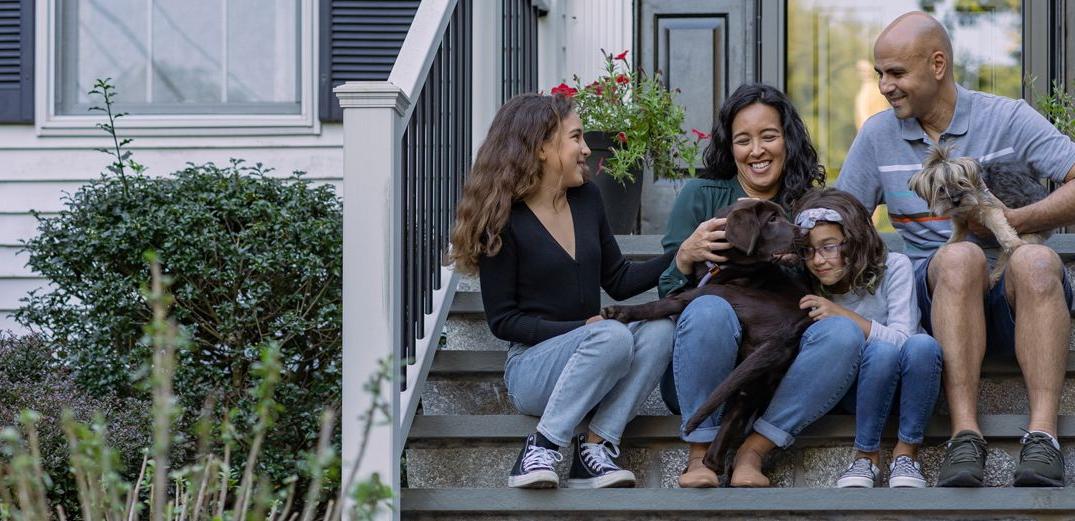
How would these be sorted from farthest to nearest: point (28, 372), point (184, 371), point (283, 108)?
point (283, 108) < point (28, 372) < point (184, 371)

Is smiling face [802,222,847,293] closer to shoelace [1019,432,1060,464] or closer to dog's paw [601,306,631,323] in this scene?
dog's paw [601,306,631,323]

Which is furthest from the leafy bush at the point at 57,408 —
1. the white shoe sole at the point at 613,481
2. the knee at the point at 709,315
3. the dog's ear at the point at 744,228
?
the dog's ear at the point at 744,228

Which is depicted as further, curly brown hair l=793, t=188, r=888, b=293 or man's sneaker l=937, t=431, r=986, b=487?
curly brown hair l=793, t=188, r=888, b=293

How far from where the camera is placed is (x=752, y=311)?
11.3ft

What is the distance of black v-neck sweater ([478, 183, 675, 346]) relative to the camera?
360 cm

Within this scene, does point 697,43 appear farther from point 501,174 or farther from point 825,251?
point 825,251

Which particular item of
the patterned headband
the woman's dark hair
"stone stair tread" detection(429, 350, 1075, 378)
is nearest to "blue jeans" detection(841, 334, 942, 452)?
the patterned headband

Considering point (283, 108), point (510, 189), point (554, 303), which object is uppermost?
point (283, 108)

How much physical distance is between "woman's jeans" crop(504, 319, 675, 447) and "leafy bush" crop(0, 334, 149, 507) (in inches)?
54.8

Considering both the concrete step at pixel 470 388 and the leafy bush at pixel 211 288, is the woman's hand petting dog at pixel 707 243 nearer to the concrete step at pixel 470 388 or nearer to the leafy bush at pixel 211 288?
the concrete step at pixel 470 388

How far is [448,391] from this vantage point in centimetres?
403

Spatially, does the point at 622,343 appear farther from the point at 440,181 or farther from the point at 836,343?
the point at 440,181

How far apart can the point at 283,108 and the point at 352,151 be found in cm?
305

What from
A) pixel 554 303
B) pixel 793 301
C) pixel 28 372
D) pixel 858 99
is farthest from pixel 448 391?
pixel 858 99
